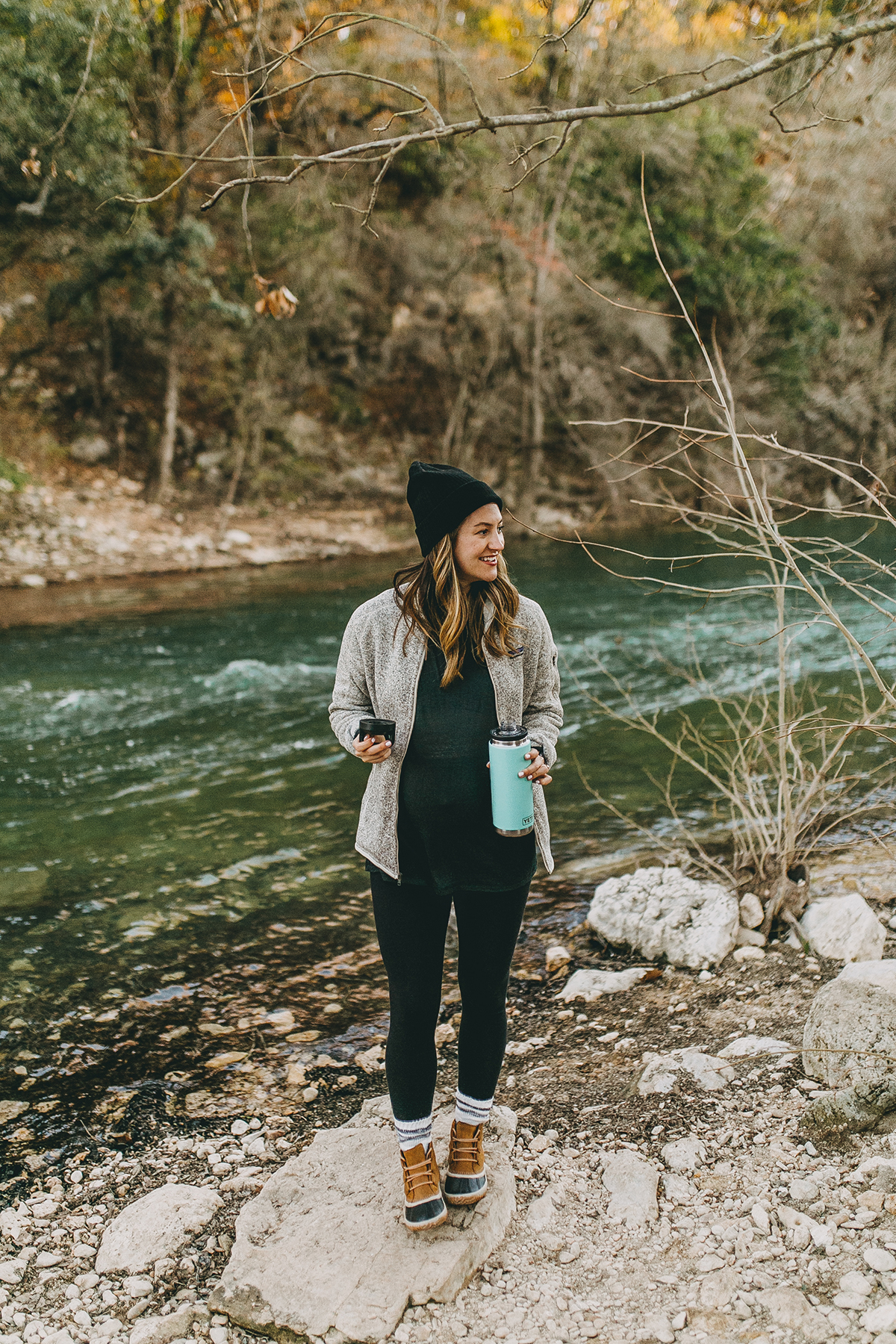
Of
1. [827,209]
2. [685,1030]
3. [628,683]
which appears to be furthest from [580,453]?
[685,1030]

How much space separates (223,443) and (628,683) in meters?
14.3

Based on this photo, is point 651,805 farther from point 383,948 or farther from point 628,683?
point 383,948

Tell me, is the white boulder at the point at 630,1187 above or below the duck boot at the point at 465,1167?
below

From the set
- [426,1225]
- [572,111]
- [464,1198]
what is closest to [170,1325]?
[426,1225]

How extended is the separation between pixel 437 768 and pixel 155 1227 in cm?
155

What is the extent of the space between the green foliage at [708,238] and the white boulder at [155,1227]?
24.2 metres

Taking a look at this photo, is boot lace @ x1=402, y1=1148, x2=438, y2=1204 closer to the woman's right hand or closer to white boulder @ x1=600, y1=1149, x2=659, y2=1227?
white boulder @ x1=600, y1=1149, x2=659, y2=1227

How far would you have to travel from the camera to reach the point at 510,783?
2.25 m

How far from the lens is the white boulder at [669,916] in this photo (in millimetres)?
3992

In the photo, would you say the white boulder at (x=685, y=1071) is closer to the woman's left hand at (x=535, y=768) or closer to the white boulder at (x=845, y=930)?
the white boulder at (x=845, y=930)

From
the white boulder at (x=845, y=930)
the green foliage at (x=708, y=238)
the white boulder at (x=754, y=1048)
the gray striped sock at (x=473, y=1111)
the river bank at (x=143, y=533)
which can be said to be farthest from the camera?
the green foliage at (x=708, y=238)

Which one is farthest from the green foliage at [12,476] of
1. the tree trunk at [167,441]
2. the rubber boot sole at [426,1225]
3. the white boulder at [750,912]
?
the rubber boot sole at [426,1225]

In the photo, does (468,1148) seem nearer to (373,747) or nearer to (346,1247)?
(346,1247)

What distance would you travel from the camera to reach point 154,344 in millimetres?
19578
